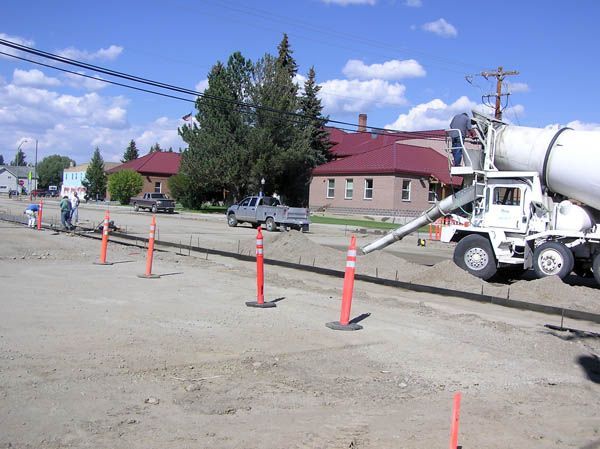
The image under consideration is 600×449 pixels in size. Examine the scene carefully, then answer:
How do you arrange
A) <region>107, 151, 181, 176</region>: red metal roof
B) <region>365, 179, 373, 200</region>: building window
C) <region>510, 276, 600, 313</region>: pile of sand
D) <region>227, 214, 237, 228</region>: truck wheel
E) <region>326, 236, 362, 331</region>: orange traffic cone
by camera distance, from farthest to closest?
<region>107, 151, 181, 176</region>: red metal roof
<region>365, 179, 373, 200</region>: building window
<region>227, 214, 237, 228</region>: truck wheel
<region>510, 276, 600, 313</region>: pile of sand
<region>326, 236, 362, 331</region>: orange traffic cone

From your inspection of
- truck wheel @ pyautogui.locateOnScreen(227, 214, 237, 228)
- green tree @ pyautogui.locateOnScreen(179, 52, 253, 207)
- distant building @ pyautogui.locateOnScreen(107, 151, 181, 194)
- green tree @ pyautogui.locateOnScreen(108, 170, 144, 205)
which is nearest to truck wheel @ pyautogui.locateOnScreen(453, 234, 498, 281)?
truck wheel @ pyautogui.locateOnScreen(227, 214, 237, 228)

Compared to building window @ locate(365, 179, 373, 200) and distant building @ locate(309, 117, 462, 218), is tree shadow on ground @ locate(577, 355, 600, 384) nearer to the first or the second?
distant building @ locate(309, 117, 462, 218)

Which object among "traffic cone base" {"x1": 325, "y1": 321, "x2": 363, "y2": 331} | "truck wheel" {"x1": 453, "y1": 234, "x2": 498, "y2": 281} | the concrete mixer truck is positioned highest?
the concrete mixer truck

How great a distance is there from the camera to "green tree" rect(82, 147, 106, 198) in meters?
95.4

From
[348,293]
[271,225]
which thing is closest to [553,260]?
[348,293]

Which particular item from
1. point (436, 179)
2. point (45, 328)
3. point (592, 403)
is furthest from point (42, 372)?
point (436, 179)

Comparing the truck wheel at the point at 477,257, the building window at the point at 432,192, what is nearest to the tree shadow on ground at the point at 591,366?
the truck wheel at the point at 477,257

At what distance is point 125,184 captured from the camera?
71.6 metres

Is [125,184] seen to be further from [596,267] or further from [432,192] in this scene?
[596,267]

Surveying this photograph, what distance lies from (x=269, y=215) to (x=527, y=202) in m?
21.2

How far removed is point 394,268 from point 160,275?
6.42 m

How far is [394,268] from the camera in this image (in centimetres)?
1678

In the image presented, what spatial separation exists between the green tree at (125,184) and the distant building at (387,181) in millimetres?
23943

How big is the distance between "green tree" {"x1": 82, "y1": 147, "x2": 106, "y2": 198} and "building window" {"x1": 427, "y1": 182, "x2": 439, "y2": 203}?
60.1 m
